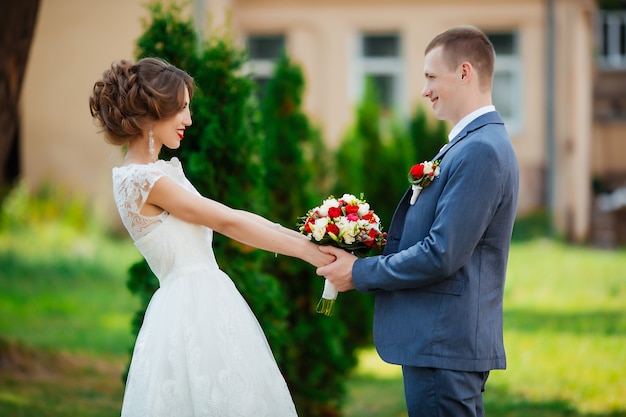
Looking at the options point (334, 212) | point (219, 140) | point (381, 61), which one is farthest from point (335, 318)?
point (381, 61)

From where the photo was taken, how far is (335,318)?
7.67 m

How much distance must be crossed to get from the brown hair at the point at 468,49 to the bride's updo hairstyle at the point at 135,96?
117 centimetres

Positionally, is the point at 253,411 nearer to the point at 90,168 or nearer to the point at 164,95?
the point at 164,95

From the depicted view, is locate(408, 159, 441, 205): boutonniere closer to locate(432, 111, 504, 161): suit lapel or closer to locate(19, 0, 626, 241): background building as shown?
locate(432, 111, 504, 161): suit lapel

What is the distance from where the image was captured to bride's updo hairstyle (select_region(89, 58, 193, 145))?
12.7ft

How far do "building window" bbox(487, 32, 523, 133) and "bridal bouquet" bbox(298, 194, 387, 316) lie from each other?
16655 mm

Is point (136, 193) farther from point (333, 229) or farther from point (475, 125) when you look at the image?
point (475, 125)

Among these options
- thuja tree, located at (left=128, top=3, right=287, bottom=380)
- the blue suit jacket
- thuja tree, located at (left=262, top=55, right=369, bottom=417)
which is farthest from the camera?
thuja tree, located at (left=262, top=55, right=369, bottom=417)

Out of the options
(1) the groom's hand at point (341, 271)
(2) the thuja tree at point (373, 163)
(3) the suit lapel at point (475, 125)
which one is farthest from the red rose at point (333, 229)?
(2) the thuja tree at point (373, 163)

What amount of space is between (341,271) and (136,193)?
0.96 meters

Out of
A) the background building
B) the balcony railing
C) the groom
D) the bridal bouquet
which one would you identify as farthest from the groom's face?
the balcony railing

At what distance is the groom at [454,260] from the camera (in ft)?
11.7

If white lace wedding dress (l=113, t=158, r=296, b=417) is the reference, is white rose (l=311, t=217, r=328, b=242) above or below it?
above

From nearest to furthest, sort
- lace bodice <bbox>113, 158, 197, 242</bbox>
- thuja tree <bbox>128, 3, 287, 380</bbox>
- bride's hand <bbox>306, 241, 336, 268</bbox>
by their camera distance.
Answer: lace bodice <bbox>113, 158, 197, 242</bbox>, bride's hand <bbox>306, 241, 336, 268</bbox>, thuja tree <bbox>128, 3, 287, 380</bbox>
